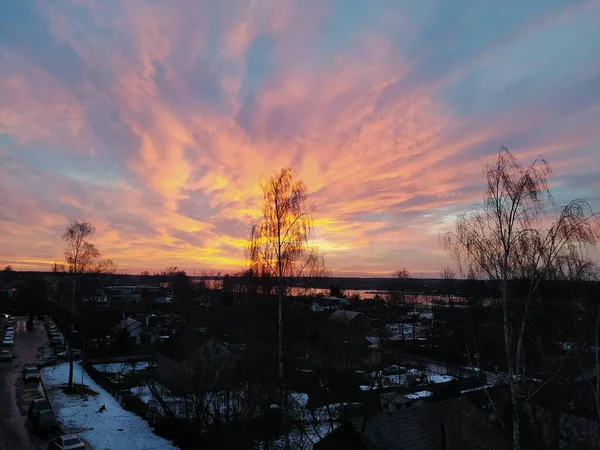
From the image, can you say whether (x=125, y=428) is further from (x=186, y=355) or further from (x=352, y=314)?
(x=352, y=314)

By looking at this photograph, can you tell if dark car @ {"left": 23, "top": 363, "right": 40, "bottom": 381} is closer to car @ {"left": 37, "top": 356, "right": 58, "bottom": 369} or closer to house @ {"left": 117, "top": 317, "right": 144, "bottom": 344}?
car @ {"left": 37, "top": 356, "right": 58, "bottom": 369}

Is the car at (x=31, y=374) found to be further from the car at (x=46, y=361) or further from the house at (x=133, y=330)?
the house at (x=133, y=330)

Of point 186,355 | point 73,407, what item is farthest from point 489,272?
point 73,407

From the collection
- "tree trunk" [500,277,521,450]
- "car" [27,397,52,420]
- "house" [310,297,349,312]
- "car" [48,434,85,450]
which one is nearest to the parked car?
"car" [27,397,52,420]

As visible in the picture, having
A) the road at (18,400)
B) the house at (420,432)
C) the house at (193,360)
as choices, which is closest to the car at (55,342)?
the road at (18,400)

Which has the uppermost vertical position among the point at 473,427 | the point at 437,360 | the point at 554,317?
the point at 554,317

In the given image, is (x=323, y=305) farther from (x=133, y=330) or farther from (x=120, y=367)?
(x=120, y=367)

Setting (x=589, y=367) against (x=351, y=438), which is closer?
(x=351, y=438)

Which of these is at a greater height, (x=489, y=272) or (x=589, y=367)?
(x=489, y=272)
